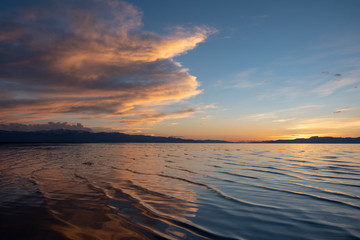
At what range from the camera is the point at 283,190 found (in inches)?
442

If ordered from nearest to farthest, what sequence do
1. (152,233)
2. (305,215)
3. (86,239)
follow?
(86,239)
(152,233)
(305,215)

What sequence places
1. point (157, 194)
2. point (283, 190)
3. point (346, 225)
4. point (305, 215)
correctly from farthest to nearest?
point (283, 190) < point (157, 194) < point (305, 215) < point (346, 225)

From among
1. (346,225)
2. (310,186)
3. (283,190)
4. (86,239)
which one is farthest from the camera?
(310,186)

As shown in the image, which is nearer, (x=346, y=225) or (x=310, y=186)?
(x=346, y=225)

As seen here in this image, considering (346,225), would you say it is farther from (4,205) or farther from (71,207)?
(4,205)

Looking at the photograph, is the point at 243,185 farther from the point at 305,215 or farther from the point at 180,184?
the point at 305,215

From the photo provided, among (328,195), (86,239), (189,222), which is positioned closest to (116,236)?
(86,239)

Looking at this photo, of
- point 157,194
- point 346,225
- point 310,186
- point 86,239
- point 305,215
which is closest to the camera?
point 86,239

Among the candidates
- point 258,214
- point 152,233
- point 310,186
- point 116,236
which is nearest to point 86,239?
point 116,236

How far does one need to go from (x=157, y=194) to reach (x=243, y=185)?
5306 millimetres

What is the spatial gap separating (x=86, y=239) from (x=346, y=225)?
7.37 m

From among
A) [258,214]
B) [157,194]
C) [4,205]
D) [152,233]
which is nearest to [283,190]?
[258,214]

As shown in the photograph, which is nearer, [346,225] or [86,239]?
[86,239]

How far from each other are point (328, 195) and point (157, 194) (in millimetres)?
8017
